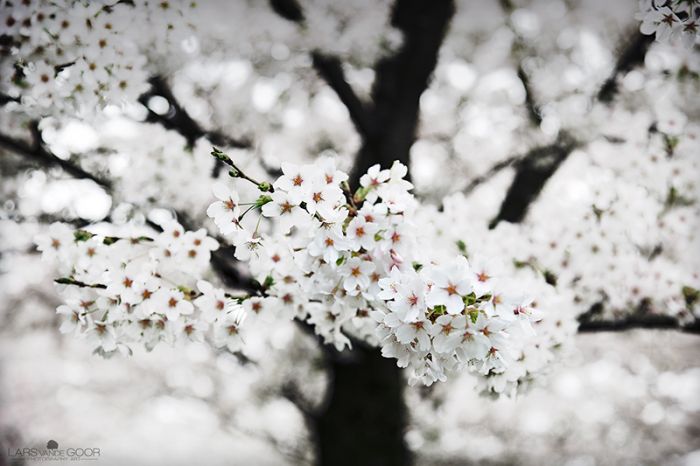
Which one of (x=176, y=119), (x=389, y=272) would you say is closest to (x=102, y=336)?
(x=389, y=272)

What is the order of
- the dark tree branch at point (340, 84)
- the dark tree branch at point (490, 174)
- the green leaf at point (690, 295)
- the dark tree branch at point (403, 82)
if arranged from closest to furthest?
the green leaf at point (690, 295)
the dark tree branch at point (403, 82)
the dark tree branch at point (340, 84)
the dark tree branch at point (490, 174)

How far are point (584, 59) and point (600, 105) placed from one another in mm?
658

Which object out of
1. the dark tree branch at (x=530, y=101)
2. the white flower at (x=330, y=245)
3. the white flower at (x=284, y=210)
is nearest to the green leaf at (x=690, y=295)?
the dark tree branch at (x=530, y=101)

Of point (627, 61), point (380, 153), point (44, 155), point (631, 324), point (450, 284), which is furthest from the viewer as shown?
point (380, 153)

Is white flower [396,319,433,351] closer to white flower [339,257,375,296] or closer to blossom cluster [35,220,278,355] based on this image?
white flower [339,257,375,296]

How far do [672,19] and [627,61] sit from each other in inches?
93.9

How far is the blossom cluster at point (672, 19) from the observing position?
1.62m

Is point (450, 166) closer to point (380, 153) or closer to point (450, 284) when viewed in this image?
point (380, 153)

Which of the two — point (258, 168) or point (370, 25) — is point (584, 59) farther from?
point (258, 168)

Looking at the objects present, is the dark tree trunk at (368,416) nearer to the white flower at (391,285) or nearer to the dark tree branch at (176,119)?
the dark tree branch at (176,119)

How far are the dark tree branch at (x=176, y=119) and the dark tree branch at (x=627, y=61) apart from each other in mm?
3199

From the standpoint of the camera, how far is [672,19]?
1676mm

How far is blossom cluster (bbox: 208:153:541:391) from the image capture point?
1.29m

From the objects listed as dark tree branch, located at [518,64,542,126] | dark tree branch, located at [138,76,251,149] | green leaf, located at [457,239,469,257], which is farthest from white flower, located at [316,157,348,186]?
dark tree branch, located at [518,64,542,126]
